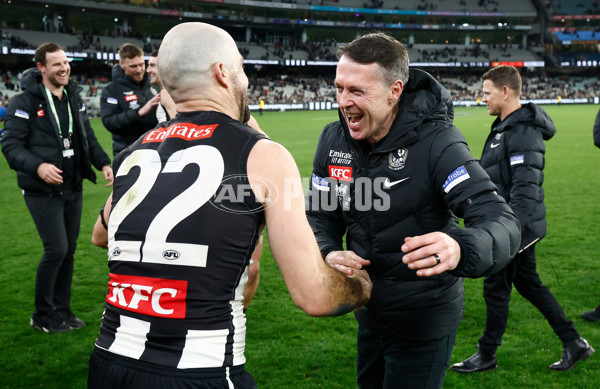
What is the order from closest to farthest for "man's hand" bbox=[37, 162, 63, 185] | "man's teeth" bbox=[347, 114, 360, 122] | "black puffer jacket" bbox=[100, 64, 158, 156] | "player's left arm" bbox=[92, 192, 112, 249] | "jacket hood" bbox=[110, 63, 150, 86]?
"player's left arm" bbox=[92, 192, 112, 249] < "man's teeth" bbox=[347, 114, 360, 122] < "man's hand" bbox=[37, 162, 63, 185] < "black puffer jacket" bbox=[100, 64, 158, 156] < "jacket hood" bbox=[110, 63, 150, 86]

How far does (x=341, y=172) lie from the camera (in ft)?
9.61

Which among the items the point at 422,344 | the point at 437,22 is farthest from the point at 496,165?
the point at 437,22

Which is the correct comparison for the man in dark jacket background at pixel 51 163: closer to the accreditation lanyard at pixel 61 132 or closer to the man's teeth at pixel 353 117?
the accreditation lanyard at pixel 61 132

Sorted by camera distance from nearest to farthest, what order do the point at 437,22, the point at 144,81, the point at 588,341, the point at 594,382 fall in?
the point at 594,382, the point at 588,341, the point at 144,81, the point at 437,22

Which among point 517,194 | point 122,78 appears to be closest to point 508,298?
point 517,194

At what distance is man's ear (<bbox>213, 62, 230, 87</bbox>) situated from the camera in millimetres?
2062

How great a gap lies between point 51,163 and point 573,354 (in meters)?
5.27

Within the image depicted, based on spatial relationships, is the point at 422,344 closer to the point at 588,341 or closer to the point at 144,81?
the point at 588,341

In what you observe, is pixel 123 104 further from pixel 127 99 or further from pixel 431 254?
pixel 431 254

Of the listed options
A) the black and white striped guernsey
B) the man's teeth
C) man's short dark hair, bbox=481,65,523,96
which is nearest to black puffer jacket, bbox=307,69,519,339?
the man's teeth

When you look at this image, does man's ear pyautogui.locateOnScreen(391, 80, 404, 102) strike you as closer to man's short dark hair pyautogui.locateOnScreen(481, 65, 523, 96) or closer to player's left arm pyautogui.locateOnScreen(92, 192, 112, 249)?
player's left arm pyautogui.locateOnScreen(92, 192, 112, 249)

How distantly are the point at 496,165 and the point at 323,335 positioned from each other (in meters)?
2.36

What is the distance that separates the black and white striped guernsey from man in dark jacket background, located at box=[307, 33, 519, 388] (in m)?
0.72

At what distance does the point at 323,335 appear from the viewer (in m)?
5.47
